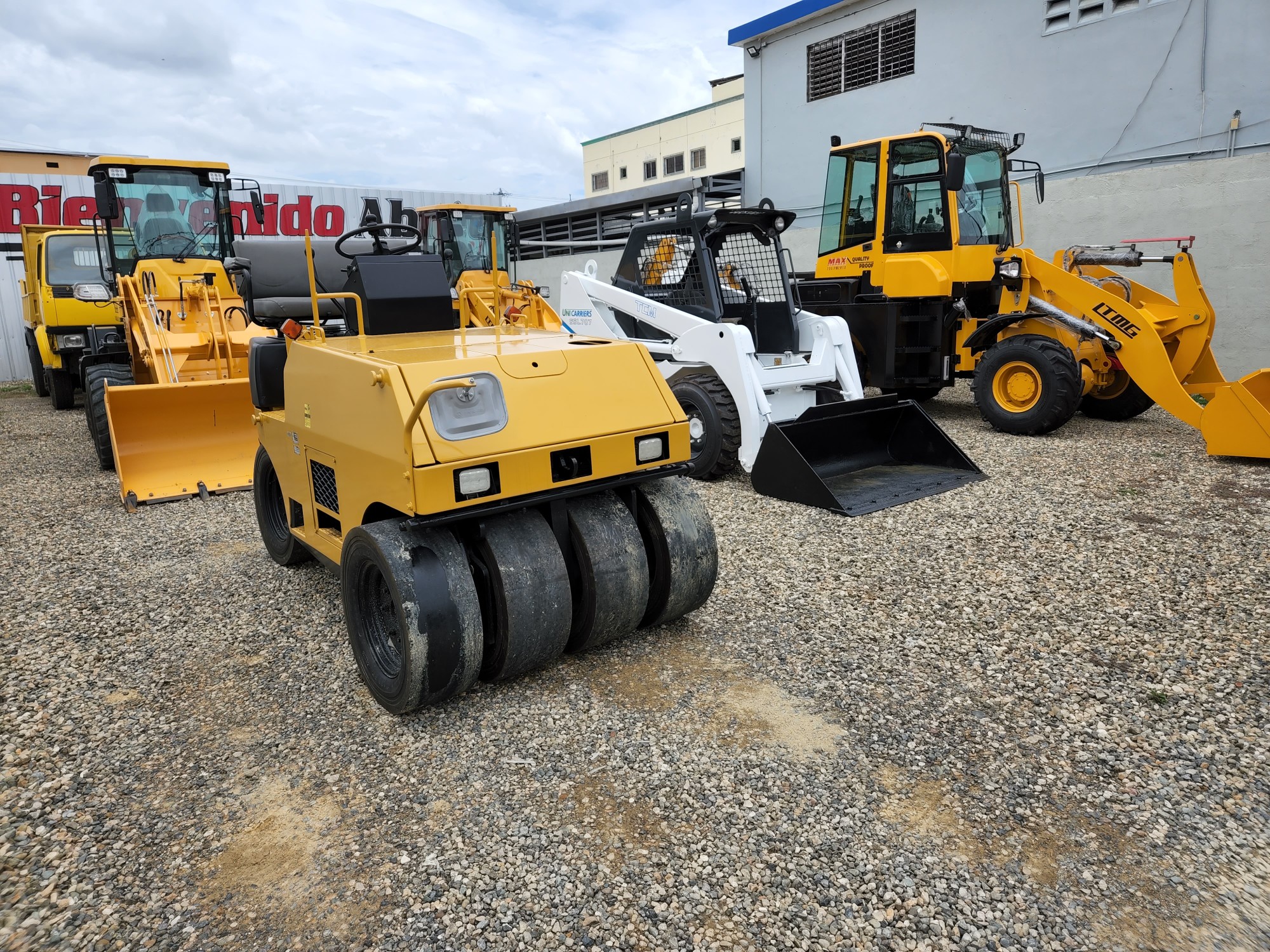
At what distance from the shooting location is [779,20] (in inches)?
586

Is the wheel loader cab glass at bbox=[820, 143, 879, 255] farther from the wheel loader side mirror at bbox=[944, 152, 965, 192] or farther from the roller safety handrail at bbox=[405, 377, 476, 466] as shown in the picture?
the roller safety handrail at bbox=[405, 377, 476, 466]

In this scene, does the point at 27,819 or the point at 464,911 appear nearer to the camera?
the point at 464,911

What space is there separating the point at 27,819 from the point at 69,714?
704 mm

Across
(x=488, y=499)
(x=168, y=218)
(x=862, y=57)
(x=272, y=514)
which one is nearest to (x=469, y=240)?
(x=168, y=218)

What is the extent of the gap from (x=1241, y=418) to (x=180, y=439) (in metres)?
8.03

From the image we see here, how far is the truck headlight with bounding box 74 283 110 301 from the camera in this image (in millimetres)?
8578

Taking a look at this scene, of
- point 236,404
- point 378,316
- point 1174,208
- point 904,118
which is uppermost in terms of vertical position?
point 904,118

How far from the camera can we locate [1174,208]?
397 inches

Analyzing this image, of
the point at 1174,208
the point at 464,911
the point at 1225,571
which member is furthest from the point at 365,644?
the point at 1174,208

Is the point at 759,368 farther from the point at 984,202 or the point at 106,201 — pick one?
the point at 106,201

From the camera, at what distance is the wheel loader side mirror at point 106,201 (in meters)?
7.29

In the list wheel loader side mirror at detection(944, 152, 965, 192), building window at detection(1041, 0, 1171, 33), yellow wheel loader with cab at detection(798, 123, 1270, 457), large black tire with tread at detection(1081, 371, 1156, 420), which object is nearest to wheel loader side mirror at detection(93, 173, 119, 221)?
yellow wheel loader with cab at detection(798, 123, 1270, 457)

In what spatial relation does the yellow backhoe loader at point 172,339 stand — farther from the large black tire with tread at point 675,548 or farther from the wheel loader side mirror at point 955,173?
the wheel loader side mirror at point 955,173

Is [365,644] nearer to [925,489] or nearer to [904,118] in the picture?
[925,489]
